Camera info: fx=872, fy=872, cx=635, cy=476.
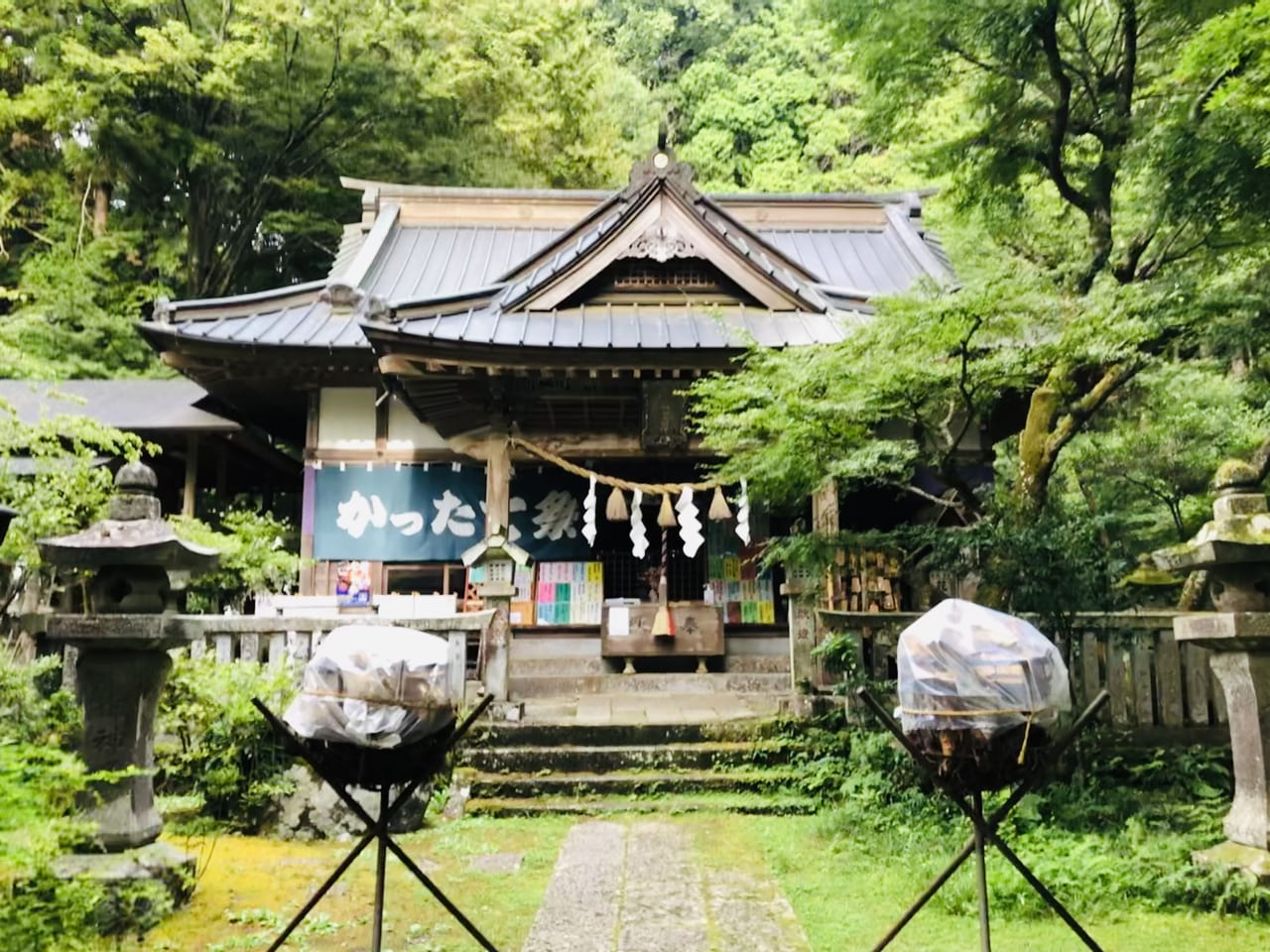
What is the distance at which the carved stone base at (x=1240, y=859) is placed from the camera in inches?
186

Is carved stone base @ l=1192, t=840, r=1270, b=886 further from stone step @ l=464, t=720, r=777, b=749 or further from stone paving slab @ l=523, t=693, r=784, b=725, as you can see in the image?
stone paving slab @ l=523, t=693, r=784, b=725

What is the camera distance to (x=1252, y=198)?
6176 mm

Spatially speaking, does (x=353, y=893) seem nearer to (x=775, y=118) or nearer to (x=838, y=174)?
(x=838, y=174)

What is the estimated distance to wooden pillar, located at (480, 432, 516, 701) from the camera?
8.50m

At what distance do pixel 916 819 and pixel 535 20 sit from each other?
63.9ft

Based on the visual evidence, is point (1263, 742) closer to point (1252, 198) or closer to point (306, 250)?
point (1252, 198)

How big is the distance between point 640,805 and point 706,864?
1503mm

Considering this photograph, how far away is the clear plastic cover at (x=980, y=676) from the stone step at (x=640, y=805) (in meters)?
4.32

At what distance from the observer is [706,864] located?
223 inches

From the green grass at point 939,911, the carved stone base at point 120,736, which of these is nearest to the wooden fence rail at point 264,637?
the carved stone base at point 120,736

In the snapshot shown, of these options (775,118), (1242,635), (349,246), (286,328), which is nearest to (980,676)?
(1242,635)

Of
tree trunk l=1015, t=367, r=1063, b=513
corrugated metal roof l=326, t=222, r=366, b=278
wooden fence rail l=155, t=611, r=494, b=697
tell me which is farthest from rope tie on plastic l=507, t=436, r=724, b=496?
corrugated metal roof l=326, t=222, r=366, b=278

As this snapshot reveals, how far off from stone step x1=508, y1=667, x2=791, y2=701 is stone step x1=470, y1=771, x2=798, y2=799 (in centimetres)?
347

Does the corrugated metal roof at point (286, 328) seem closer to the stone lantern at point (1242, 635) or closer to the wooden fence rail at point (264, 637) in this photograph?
the wooden fence rail at point (264, 637)
